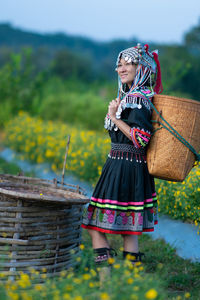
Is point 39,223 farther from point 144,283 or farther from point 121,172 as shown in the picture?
point 144,283

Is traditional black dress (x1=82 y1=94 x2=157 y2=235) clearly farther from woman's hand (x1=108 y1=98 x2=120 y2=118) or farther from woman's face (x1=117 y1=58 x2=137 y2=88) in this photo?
woman's face (x1=117 y1=58 x2=137 y2=88)

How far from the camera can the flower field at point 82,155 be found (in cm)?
363

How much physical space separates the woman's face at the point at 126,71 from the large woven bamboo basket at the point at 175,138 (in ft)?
0.98

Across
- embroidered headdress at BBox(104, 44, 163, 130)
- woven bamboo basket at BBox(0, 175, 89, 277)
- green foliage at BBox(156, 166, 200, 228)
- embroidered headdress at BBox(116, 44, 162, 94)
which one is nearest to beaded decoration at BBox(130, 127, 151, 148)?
embroidered headdress at BBox(104, 44, 163, 130)

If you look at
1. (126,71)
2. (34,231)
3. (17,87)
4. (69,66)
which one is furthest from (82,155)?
(69,66)

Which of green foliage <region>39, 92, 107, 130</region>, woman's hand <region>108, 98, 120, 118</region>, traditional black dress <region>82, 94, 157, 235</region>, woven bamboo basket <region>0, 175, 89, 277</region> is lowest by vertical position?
woven bamboo basket <region>0, 175, 89, 277</region>

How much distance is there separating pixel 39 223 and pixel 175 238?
1686 millimetres

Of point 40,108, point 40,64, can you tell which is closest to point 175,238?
point 40,108

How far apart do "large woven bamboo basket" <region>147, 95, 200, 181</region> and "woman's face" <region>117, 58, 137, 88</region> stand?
0.98ft

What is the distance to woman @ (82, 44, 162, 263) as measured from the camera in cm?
254

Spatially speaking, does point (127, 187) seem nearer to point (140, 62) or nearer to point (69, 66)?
point (140, 62)

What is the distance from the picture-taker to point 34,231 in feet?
8.30

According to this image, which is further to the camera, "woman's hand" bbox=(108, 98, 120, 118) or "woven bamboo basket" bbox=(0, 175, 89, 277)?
"woman's hand" bbox=(108, 98, 120, 118)

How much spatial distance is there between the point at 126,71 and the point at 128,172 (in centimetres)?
69
